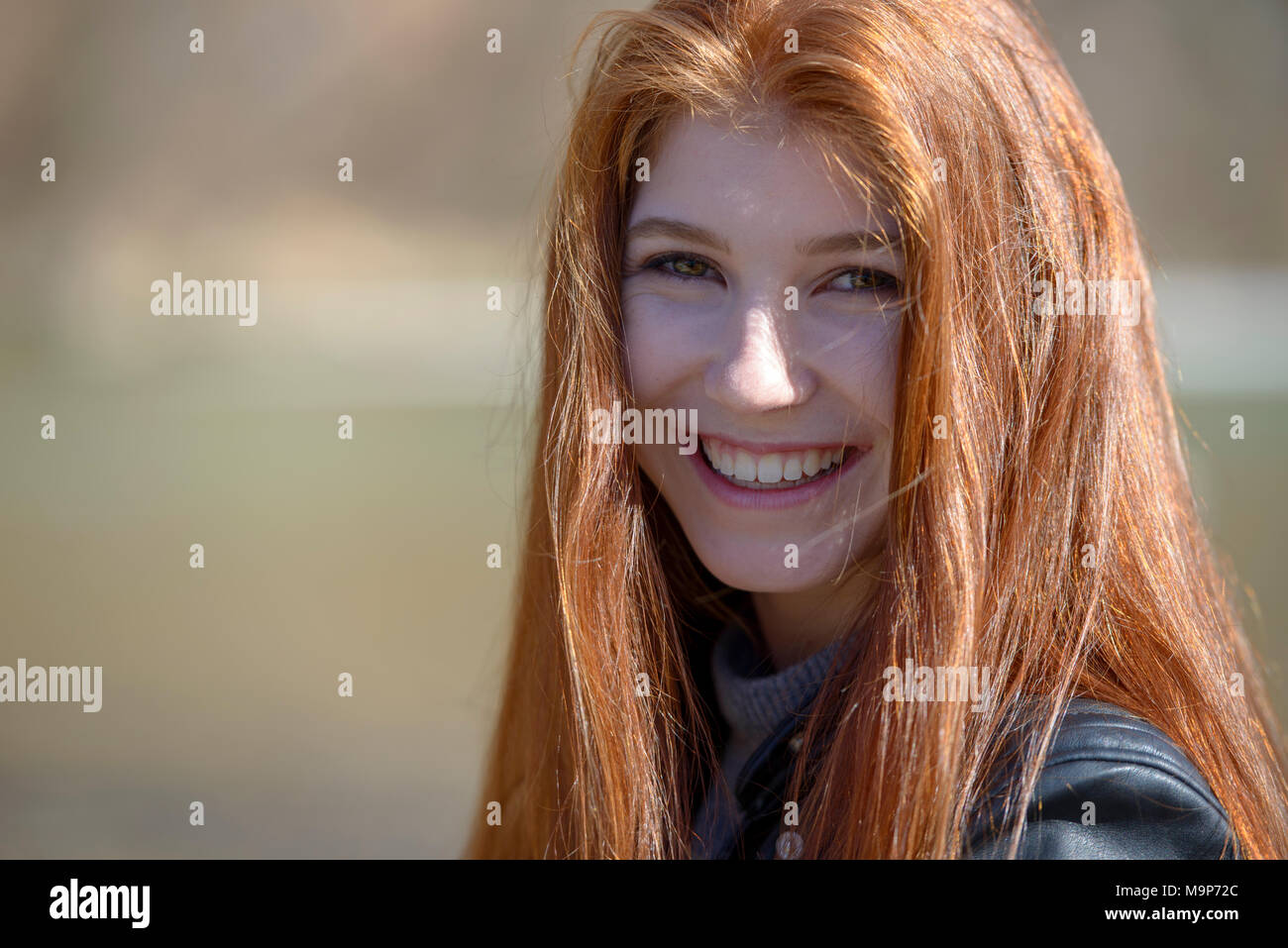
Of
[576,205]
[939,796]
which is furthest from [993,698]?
[576,205]

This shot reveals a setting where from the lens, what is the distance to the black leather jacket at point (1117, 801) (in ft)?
3.51

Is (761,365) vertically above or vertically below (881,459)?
above

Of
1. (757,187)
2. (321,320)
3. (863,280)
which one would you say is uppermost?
(321,320)

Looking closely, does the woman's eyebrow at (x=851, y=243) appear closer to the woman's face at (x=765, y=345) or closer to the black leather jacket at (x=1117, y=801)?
the woman's face at (x=765, y=345)

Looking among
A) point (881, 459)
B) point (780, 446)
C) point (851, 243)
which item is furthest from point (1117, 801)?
point (851, 243)

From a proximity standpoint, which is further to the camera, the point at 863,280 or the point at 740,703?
the point at 740,703

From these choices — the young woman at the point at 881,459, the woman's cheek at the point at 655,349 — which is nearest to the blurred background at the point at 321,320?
the young woman at the point at 881,459

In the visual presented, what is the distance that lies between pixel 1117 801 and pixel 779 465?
0.67 metres

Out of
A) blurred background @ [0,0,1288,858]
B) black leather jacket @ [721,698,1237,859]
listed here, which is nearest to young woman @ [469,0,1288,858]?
black leather jacket @ [721,698,1237,859]

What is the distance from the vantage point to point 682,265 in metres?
1.52

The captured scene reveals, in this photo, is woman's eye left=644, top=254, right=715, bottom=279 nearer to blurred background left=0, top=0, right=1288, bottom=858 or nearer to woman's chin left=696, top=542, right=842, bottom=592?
woman's chin left=696, top=542, right=842, bottom=592

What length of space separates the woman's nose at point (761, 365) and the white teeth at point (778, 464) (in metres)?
0.12

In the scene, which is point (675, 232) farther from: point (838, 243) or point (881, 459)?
point (881, 459)

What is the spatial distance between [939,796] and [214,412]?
23.3 ft
